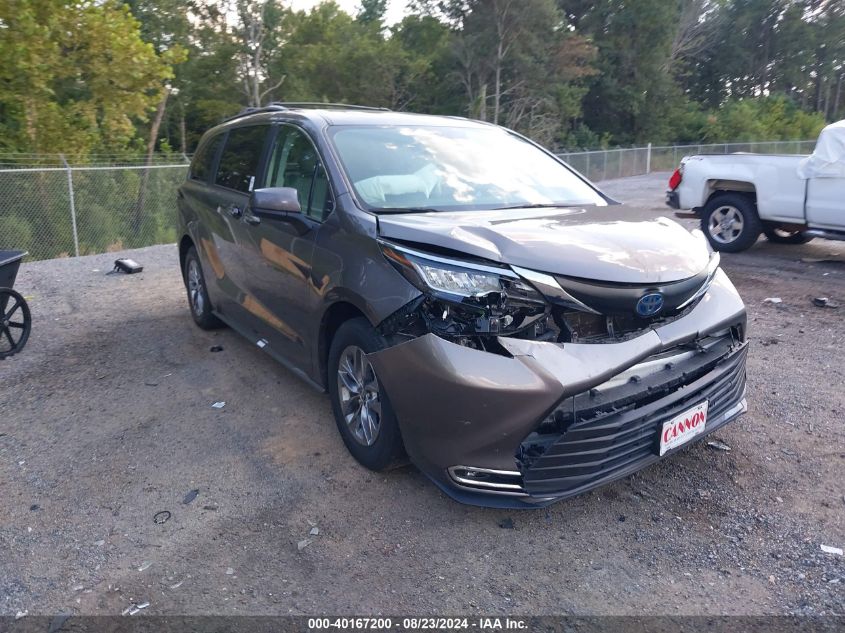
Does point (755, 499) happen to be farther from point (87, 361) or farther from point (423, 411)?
point (87, 361)

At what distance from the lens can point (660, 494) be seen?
3.60 meters

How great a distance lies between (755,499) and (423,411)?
178 cm

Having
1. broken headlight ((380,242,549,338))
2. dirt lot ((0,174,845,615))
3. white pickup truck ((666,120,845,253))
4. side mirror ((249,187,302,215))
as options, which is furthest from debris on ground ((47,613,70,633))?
white pickup truck ((666,120,845,253))

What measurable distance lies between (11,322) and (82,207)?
Answer: 811 cm

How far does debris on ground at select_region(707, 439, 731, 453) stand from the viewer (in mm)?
4035

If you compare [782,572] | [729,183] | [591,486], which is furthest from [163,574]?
[729,183]

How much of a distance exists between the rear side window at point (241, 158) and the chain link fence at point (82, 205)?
7717 mm

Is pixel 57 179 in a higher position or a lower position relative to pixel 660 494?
higher

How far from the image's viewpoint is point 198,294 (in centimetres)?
663

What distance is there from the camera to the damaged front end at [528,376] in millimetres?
2994

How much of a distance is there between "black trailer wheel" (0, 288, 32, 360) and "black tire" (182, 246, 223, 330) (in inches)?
56.4

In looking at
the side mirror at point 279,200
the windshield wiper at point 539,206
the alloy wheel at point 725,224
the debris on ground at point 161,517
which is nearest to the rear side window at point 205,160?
the side mirror at point 279,200

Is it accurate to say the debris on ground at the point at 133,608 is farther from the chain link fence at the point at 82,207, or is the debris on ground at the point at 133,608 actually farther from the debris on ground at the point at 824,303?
the chain link fence at the point at 82,207

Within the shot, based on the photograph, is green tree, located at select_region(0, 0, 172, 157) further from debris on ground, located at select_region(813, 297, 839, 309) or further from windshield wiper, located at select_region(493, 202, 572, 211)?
debris on ground, located at select_region(813, 297, 839, 309)
